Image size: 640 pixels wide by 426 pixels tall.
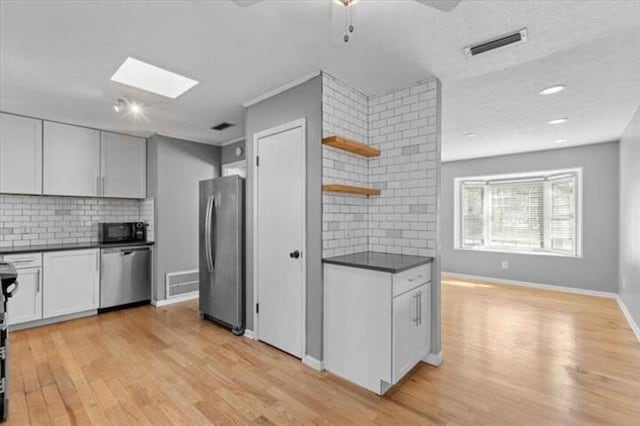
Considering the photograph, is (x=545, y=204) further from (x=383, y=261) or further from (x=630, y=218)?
(x=383, y=261)

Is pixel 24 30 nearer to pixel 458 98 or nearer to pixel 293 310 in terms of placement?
pixel 293 310

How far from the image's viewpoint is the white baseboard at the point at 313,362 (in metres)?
2.50

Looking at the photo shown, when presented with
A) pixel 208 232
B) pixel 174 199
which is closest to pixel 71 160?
pixel 174 199

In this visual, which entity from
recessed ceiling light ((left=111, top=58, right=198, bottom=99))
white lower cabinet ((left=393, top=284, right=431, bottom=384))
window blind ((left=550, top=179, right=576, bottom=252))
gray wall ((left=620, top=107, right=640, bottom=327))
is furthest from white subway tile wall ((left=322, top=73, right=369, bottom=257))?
window blind ((left=550, top=179, right=576, bottom=252))

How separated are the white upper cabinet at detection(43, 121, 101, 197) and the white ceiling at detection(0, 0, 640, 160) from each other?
0.41 m

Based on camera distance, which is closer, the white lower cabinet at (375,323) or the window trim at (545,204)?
the white lower cabinet at (375,323)

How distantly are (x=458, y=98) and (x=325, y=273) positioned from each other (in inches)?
87.5

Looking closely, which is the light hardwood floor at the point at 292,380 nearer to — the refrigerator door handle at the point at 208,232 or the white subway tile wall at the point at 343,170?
the refrigerator door handle at the point at 208,232

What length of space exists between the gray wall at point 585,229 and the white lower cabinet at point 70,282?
636 centimetres

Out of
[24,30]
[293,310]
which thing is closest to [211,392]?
[293,310]

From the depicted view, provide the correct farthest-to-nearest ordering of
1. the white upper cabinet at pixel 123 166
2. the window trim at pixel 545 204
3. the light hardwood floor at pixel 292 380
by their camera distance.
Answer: the window trim at pixel 545 204
the white upper cabinet at pixel 123 166
the light hardwood floor at pixel 292 380

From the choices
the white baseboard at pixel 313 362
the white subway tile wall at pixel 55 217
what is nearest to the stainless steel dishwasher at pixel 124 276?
the white subway tile wall at pixel 55 217

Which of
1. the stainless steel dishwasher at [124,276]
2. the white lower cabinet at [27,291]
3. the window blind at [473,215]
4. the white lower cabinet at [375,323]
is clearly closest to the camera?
the white lower cabinet at [375,323]

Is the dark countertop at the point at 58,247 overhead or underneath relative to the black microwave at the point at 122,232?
underneath
